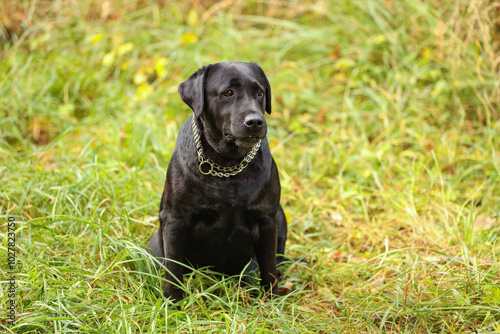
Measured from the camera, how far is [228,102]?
8.29 feet

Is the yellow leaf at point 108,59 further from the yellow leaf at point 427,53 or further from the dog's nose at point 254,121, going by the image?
→ the dog's nose at point 254,121

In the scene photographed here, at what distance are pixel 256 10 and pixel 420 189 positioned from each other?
3827 millimetres

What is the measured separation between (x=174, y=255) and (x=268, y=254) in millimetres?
519

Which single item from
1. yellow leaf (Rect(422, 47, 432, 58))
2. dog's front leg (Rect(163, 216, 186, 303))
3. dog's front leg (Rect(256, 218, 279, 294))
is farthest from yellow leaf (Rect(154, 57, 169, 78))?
dog's front leg (Rect(256, 218, 279, 294))

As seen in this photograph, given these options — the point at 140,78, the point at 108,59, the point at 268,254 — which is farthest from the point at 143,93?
the point at 268,254

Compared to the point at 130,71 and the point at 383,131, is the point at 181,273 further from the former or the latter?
the point at 130,71

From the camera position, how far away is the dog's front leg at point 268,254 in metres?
2.69

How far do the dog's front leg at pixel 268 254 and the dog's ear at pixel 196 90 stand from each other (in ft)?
2.31

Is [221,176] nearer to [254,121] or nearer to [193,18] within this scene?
[254,121]

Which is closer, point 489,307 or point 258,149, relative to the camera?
point 489,307

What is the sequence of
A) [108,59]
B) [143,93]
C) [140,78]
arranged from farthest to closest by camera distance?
[108,59]
[140,78]
[143,93]

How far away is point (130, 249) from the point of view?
8.56 ft

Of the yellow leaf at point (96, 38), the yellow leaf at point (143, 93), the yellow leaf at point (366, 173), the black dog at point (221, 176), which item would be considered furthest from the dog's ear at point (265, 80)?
the yellow leaf at point (96, 38)

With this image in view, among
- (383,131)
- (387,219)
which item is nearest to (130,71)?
(383,131)
